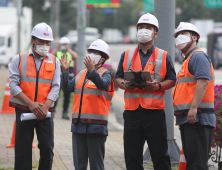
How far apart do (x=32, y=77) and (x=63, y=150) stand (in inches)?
110

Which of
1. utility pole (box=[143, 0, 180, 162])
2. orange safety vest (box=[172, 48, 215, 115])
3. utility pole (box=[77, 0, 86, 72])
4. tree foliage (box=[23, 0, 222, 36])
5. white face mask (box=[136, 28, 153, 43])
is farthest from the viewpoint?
tree foliage (box=[23, 0, 222, 36])

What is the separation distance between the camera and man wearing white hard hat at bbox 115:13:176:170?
4.51 meters

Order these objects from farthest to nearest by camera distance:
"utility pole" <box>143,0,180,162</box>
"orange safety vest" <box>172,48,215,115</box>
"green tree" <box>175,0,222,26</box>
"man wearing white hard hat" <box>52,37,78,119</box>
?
"green tree" <box>175,0,222,26</box>
"man wearing white hard hat" <box>52,37,78,119</box>
"utility pole" <box>143,0,180,162</box>
"orange safety vest" <box>172,48,215,115</box>

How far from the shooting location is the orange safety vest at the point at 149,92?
178 inches

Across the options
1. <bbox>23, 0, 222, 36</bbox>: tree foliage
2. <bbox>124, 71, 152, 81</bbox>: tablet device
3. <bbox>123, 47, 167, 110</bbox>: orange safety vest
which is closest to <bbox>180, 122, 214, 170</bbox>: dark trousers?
<bbox>123, 47, 167, 110</bbox>: orange safety vest

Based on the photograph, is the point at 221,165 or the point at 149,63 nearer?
the point at 149,63

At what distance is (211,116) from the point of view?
14.3 feet

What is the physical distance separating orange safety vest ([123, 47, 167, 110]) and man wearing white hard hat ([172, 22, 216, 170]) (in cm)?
21

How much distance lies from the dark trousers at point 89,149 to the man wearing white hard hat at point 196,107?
3.08 feet

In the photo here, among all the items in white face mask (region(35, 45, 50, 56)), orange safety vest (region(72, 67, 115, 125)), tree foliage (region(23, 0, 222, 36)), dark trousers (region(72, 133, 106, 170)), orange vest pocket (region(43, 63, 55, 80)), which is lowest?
dark trousers (region(72, 133, 106, 170))

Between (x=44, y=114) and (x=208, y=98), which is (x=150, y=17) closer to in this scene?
(x=208, y=98)

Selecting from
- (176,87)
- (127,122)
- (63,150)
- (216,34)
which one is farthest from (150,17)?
(216,34)

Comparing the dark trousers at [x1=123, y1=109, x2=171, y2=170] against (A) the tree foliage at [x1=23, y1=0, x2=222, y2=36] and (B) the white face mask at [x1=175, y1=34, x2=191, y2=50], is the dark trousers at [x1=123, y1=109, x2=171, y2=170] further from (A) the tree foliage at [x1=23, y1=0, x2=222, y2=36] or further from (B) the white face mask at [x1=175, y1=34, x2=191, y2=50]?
(A) the tree foliage at [x1=23, y1=0, x2=222, y2=36]

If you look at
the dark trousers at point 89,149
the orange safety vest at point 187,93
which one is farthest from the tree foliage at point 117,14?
the orange safety vest at point 187,93
